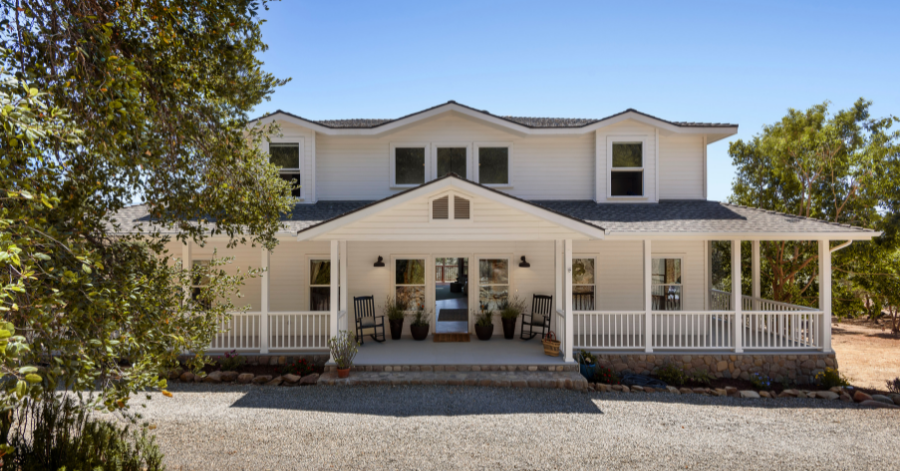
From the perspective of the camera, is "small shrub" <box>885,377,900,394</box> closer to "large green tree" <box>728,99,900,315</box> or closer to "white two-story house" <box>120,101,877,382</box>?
"white two-story house" <box>120,101,877,382</box>

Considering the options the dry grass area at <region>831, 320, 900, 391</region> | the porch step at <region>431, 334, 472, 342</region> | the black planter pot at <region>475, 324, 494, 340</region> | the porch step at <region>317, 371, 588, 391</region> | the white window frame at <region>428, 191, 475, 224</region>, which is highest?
the white window frame at <region>428, 191, 475, 224</region>

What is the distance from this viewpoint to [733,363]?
375 inches

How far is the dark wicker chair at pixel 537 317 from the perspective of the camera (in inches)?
443

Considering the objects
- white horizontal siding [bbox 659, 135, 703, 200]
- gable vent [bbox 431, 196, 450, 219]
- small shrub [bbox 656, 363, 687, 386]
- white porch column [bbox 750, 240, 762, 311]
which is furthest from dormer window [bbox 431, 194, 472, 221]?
white porch column [bbox 750, 240, 762, 311]

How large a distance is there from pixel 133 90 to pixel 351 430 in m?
4.77

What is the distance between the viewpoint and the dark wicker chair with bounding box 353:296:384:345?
434 inches

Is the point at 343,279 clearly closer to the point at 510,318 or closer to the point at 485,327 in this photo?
the point at 485,327

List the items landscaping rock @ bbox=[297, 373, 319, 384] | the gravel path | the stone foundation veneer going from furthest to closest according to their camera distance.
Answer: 1. the stone foundation veneer
2. landscaping rock @ bbox=[297, 373, 319, 384]
3. the gravel path

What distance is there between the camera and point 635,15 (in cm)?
1092

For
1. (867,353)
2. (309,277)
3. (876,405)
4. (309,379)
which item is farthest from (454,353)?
(867,353)

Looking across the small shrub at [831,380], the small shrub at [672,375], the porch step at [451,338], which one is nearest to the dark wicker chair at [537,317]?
the porch step at [451,338]

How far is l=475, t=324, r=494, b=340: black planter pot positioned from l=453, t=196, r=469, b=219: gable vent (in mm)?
3462

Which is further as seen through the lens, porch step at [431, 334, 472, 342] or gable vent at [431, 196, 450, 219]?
porch step at [431, 334, 472, 342]

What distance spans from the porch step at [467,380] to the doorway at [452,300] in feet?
9.36
